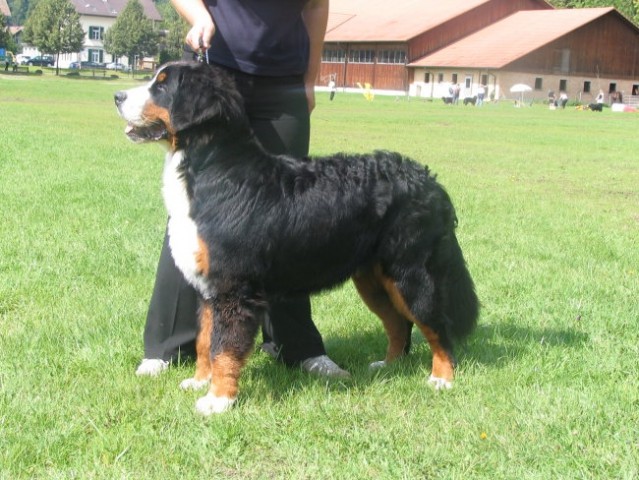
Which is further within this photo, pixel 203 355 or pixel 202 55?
pixel 203 355

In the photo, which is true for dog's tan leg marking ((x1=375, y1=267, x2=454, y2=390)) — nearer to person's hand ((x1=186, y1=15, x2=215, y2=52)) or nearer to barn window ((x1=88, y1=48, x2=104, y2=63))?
person's hand ((x1=186, y1=15, x2=215, y2=52))

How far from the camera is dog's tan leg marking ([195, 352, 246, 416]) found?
425 cm

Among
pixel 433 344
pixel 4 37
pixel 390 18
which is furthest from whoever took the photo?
pixel 390 18

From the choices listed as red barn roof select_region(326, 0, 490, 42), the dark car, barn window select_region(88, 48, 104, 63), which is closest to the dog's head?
red barn roof select_region(326, 0, 490, 42)

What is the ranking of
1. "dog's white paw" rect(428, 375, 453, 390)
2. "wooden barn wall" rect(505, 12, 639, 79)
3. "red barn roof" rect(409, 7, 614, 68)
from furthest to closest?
"wooden barn wall" rect(505, 12, 639, 79) → "red barn roof" rect(409, 7, 614, 68) → "dog's white paw" rect(428, 375, 453, 390)

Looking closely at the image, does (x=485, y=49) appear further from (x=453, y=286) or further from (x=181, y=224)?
(x=181, y=224)

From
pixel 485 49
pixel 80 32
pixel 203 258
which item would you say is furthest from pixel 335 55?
pixel 203 258

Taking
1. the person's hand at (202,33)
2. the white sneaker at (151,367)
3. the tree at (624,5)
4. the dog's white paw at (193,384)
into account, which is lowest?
the dog's white paw at (193,384)

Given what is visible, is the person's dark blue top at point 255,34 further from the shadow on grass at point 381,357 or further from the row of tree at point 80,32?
the row of tree at point 80,32

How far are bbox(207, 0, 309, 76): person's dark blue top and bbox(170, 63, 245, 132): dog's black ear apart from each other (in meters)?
0.41

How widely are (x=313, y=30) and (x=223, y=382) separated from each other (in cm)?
229

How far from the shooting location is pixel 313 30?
5039 millimetres

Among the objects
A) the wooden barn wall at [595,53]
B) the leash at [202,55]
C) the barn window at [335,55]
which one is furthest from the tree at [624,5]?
the leash at [202,55]

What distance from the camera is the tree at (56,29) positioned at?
88.7 meters
